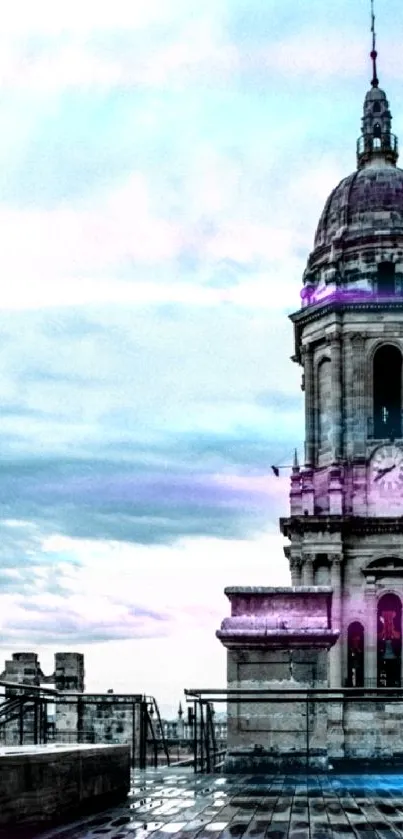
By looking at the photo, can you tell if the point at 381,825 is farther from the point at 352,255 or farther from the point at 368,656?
the point at 352,255

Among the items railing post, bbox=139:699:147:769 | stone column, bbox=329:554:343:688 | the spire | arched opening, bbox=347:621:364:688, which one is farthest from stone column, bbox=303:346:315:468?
railing post, bbox=139:699:147:769

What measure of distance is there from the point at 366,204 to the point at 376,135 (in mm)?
4103

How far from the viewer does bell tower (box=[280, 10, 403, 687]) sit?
52.0m

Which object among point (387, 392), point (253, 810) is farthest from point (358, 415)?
point (253, 810)

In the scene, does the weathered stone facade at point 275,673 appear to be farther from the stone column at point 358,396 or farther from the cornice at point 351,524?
the stone column at point 358,396

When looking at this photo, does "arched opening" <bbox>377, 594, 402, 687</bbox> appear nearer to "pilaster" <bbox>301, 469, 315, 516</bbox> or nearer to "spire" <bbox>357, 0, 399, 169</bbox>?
"pilaster" <bbox>301, 469, 315, 516</bbox>

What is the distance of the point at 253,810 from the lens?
34.4 ft

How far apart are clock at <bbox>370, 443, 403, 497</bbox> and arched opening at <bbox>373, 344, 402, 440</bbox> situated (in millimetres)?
660

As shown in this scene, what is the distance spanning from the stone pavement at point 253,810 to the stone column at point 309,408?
41.5 m

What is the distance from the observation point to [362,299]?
183ft

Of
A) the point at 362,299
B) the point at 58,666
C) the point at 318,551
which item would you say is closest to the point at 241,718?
the point at 58,666

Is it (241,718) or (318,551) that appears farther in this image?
(318,551)

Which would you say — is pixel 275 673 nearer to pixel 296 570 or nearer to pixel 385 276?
pixel 296 570

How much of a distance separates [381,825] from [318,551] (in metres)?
42.9
